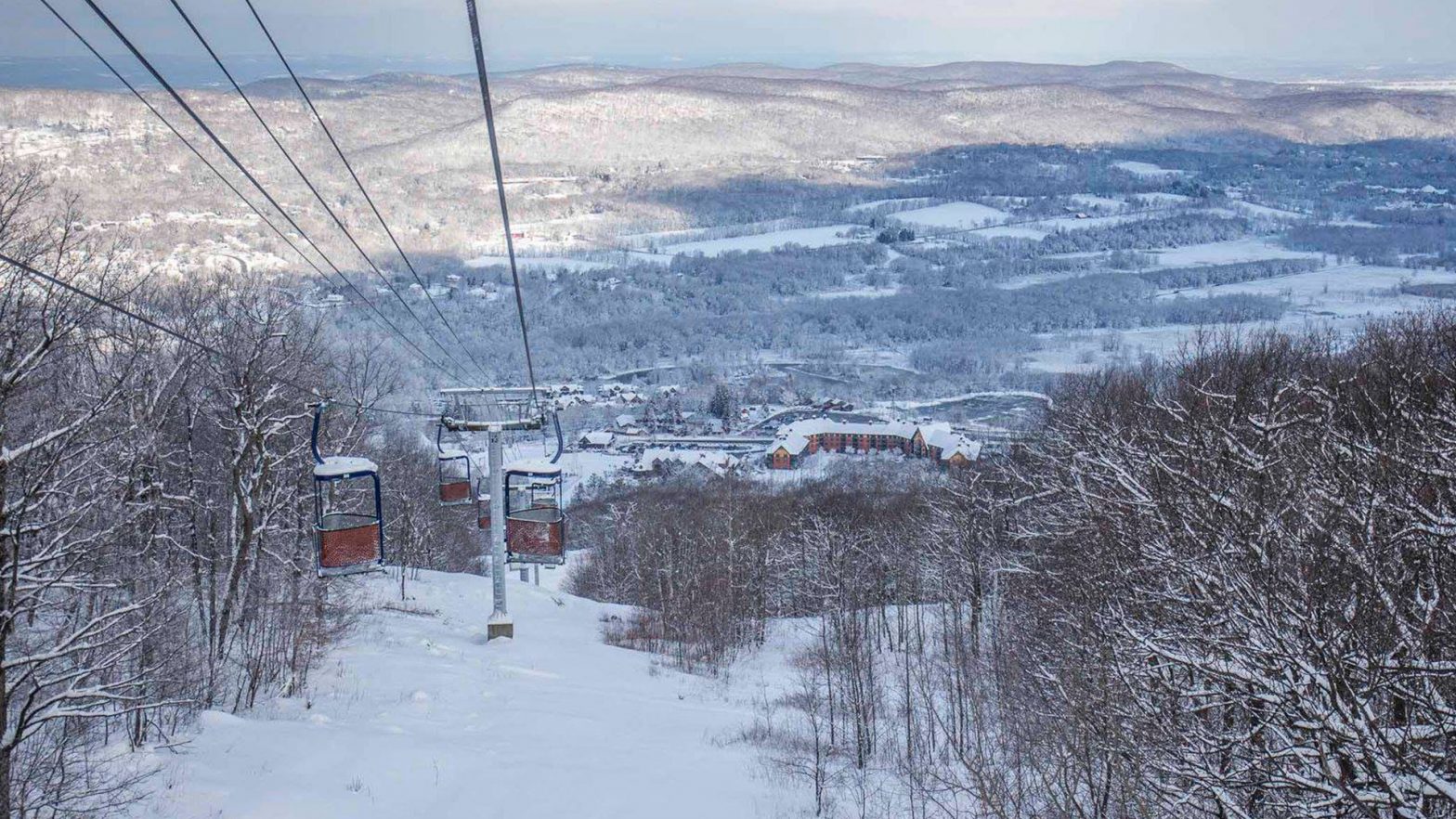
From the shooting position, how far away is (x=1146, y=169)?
154 meters

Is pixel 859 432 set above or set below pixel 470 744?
below

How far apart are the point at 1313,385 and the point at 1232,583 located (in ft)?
28.2

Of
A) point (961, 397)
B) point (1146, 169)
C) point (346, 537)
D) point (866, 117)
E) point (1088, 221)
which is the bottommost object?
point (961, 397)

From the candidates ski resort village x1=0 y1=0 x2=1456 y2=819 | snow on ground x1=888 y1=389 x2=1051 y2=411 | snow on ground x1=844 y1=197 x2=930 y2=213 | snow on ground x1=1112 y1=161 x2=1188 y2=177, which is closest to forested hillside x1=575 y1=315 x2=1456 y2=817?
ski resort village x1=0 y1=0 x2=1456 y2=819

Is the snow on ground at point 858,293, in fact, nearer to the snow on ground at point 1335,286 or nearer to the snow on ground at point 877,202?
the snow on ground at point 1335,286

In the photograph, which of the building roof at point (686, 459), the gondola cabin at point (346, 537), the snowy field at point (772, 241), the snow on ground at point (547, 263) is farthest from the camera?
the snowy field at point (772, 241)

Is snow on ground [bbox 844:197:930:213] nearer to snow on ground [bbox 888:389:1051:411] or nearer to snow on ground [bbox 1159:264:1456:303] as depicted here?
snow on ground [bbox 1159:264:1456:303]

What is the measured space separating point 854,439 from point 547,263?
212ft

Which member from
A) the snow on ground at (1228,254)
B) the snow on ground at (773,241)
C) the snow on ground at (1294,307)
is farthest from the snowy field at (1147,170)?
the snow on ground at (1294,307)

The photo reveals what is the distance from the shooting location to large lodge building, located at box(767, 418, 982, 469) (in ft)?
153

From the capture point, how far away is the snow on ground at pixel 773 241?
120375 mm

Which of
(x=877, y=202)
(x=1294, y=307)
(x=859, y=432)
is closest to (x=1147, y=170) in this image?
(x=877, y=202)

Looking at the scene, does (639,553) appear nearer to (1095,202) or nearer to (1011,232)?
(1011,232)

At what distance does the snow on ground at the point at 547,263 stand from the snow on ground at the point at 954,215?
1773 inches
